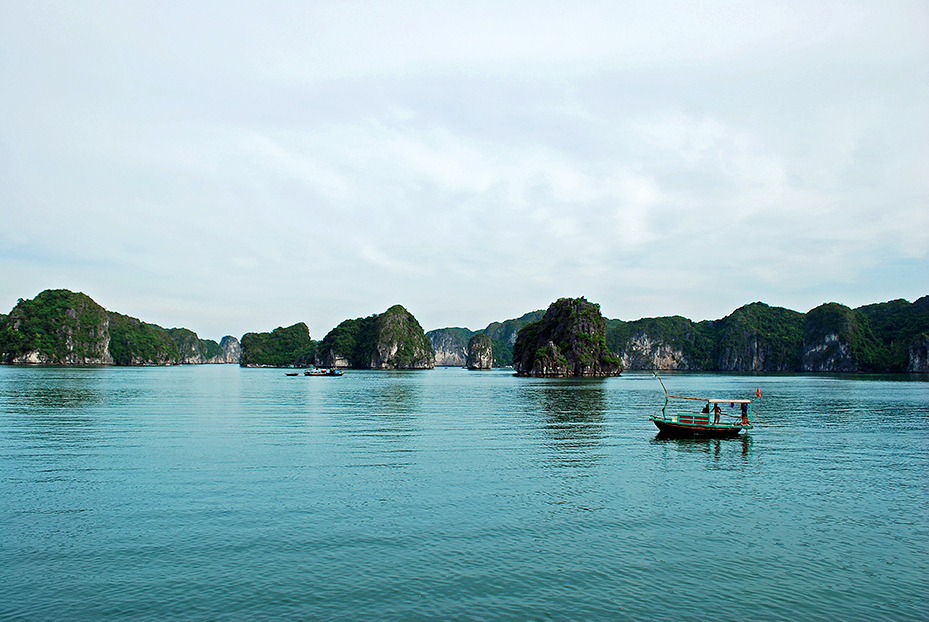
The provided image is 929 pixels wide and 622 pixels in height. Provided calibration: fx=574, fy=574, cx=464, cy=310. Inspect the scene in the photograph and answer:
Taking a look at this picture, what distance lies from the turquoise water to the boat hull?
12.2 feet

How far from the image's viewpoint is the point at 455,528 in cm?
2145

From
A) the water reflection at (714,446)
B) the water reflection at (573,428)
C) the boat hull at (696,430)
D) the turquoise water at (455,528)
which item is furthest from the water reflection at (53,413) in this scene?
the boat hull at (696,430)

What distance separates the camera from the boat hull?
157 ft

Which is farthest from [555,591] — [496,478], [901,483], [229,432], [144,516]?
[229,432]

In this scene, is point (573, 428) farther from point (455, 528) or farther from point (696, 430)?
point (455, 528)

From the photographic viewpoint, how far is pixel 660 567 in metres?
18.1

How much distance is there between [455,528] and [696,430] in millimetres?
33551

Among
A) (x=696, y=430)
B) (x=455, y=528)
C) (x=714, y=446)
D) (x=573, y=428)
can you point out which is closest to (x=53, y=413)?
(x=573, y=428)

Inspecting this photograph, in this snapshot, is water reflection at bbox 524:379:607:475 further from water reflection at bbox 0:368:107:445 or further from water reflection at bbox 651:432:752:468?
water reflection at bbox 0:368:107:445

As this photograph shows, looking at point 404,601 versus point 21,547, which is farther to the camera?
point 21,547

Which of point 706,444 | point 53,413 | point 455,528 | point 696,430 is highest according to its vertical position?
point 696,430

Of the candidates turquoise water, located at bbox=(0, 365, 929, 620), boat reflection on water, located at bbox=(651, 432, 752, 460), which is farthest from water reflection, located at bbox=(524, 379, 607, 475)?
boat reflection on water, located at bbox=(651, 432, 752, 460)

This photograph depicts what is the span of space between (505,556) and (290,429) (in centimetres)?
3518

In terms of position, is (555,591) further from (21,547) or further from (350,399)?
(350,399)
